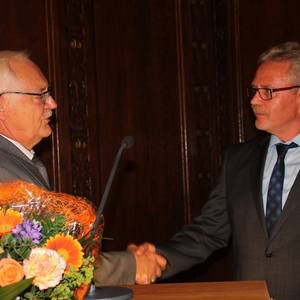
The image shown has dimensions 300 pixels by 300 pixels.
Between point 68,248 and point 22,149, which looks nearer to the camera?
point 68,248

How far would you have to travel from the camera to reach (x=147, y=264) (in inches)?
118

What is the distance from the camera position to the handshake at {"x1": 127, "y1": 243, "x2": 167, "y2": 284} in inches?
113

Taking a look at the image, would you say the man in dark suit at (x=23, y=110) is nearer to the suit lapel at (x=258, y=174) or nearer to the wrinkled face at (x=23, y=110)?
the wrinkled face at (x=23, y=110)

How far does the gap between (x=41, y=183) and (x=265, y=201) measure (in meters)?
1.10

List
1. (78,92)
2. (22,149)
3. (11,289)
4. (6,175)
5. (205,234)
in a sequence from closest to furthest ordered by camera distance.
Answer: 1. (11,289)
2. (6,175)
3. (22,149)
4. (205,234)
5. (78,92)

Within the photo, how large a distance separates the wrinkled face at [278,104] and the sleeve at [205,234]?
35 centimetres

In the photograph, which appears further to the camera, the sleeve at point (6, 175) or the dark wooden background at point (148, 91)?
the dark wooden background at point (148, 91)

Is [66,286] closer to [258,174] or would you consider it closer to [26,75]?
[26,75]

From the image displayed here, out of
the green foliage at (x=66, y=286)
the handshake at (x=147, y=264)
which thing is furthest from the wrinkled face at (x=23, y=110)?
the green foliage at (x=66, y=286)

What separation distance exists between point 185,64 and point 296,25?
30.9 inches

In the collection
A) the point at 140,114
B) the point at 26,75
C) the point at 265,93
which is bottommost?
the point at 140,114

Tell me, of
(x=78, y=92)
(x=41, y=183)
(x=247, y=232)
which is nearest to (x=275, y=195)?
(x=247, y=232)

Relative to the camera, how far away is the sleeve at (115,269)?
2455mm

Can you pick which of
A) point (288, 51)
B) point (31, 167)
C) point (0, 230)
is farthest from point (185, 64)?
point (0, 230)
